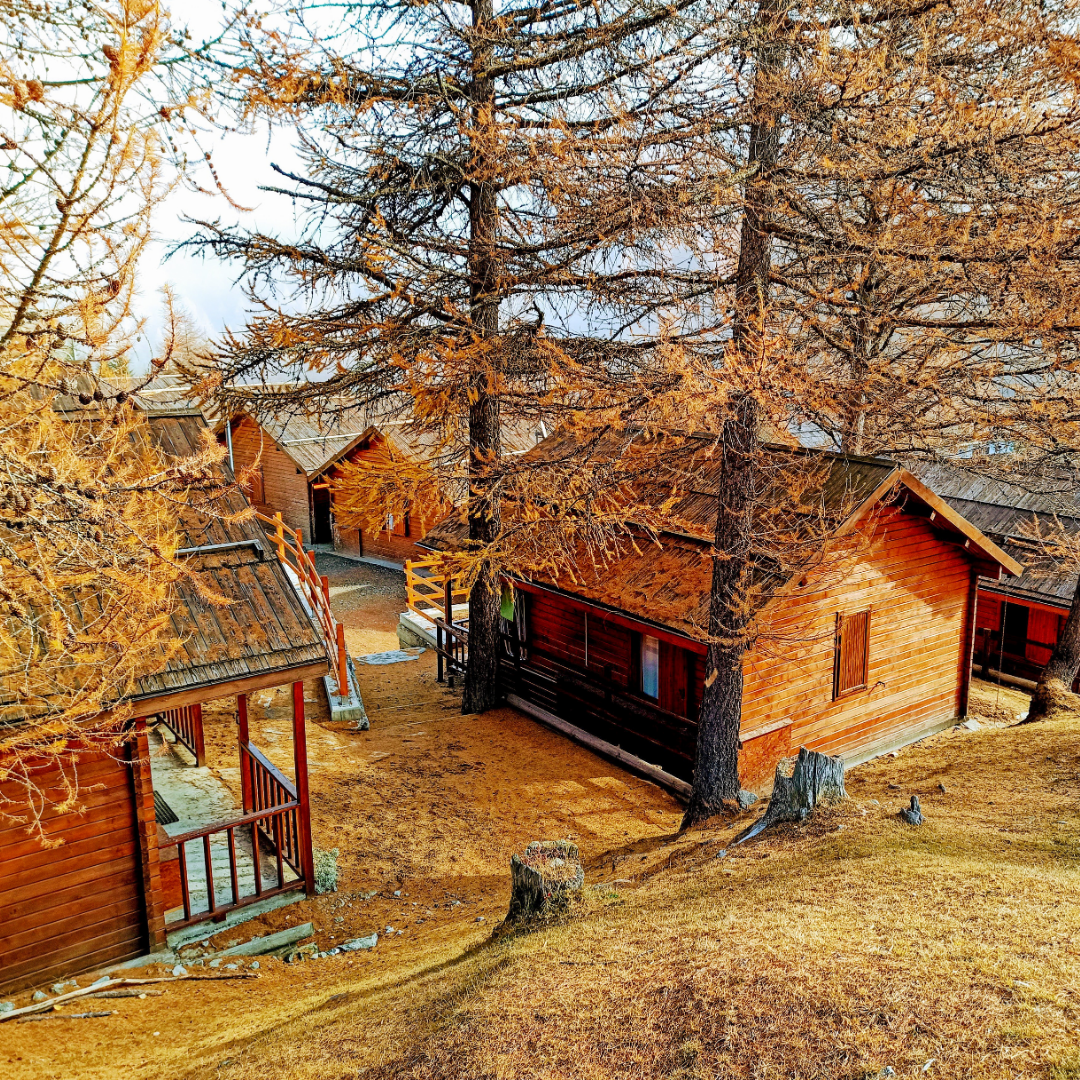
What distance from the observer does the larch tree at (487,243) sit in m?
9.29

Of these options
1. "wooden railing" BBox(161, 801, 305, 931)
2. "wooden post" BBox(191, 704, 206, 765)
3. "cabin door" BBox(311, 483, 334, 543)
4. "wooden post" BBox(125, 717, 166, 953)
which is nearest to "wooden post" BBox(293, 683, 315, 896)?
"wooden railing" BBox(161, 801, 305, 931)

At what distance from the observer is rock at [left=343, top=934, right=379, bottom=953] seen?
8602 millimetres

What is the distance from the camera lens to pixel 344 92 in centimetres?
1220

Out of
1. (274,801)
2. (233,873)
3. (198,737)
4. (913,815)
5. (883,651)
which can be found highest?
(913,815)

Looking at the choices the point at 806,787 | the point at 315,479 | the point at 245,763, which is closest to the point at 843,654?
the point at 806,787

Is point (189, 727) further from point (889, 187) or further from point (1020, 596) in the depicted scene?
point (1020, 596)

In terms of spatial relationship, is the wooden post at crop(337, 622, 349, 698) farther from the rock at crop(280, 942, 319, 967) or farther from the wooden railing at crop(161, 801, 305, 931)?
the rock at crop(280, 942, 319, 967)

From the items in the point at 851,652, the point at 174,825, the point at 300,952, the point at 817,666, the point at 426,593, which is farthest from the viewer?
the point at 426,593

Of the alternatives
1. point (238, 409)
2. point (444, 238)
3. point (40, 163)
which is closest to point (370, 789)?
point (238, 409)

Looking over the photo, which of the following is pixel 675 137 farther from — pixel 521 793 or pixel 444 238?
pixel 521 793

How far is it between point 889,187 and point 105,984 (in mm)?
11194

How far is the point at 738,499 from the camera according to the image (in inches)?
387

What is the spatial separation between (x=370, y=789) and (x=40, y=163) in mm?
10522

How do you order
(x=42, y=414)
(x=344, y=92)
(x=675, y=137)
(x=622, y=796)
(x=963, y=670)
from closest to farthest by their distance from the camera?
1. (x=42, y=414)
2. (x=675, y=137)
3. (x=344, y=92)
4. (x=622, y=796)
5. (x=963, y=670)
